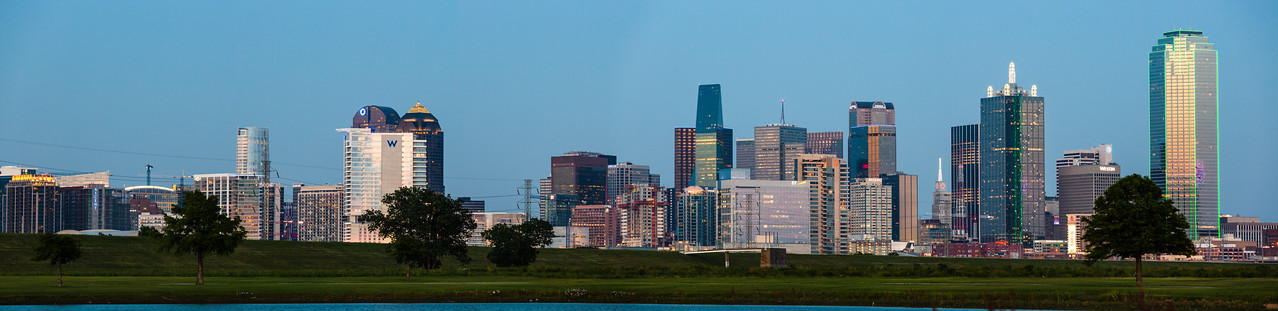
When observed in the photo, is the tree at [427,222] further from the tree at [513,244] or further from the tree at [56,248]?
the tree at [56,248]

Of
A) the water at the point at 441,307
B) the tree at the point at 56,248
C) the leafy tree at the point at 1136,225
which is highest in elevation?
the leafy tree at the point at 1136,225

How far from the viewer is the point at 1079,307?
70875 mm

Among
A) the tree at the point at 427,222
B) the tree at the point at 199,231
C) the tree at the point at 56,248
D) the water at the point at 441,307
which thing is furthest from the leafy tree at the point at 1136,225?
the tree at the point at 427,222

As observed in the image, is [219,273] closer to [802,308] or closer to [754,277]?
[754,277]

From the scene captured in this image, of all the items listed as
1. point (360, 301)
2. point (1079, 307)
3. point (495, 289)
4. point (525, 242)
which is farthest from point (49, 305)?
point (525, 242)

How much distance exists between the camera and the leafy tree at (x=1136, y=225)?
8094 centimetres

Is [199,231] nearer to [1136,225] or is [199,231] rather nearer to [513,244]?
[513,244]

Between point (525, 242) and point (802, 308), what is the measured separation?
71912 millimetres

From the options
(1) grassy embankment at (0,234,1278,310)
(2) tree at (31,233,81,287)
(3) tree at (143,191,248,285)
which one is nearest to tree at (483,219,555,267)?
(1) grassy embankment at (0,234,1278,310)

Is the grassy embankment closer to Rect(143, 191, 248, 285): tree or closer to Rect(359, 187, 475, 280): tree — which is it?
Rect(143, 191, 248, 285): tree

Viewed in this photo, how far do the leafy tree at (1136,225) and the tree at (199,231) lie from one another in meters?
54.0

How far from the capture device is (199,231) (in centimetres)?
8725

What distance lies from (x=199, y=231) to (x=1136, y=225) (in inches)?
2300

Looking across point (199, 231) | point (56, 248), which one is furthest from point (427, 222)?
point (56, 248)
